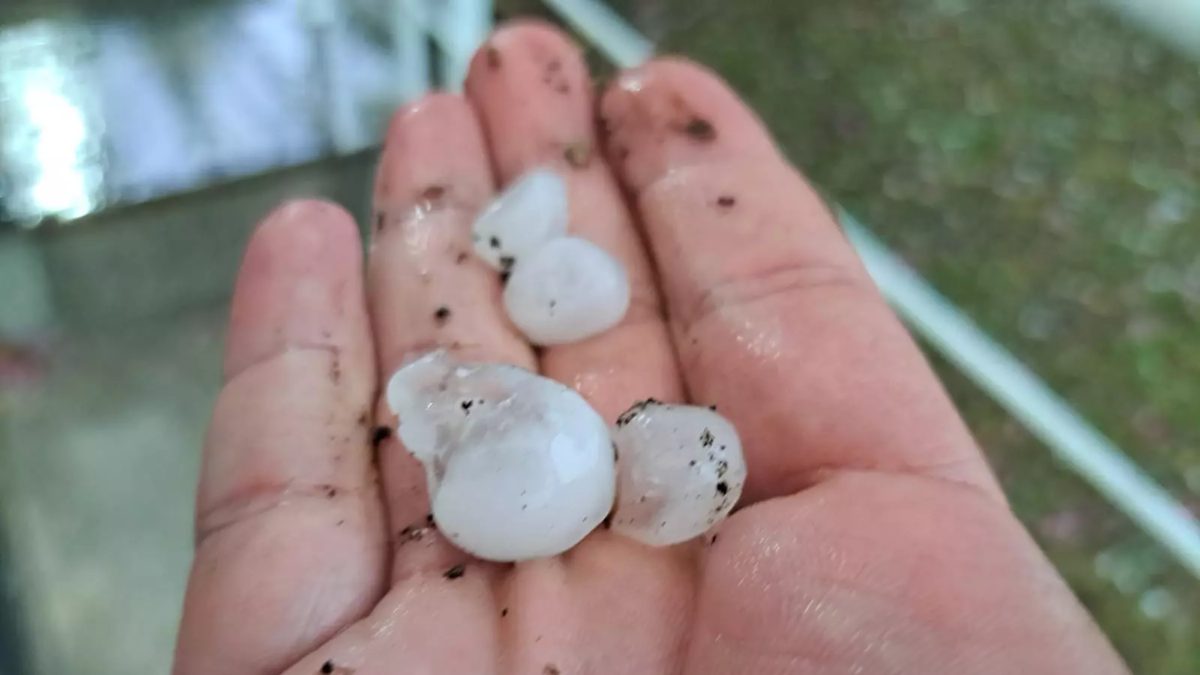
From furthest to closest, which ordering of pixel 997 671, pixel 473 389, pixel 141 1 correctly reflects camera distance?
1. pixel 141 1
2. pixel 473 389
3. pixel 997 671

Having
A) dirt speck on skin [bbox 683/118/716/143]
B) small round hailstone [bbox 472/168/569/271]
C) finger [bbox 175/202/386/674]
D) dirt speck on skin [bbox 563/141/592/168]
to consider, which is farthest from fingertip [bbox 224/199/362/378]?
dirt speck on skin [bbox 683/118/716/143]

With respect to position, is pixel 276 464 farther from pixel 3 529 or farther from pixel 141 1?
pixel 141 1

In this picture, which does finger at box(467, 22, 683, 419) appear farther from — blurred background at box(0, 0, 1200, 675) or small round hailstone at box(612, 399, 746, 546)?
blurred background at box(0, 0, 1200, 675)

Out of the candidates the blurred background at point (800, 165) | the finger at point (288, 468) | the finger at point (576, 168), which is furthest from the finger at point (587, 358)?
the blurred background at point (800, 165)

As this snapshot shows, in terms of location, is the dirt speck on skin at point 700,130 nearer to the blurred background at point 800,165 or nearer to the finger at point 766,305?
the finger at point 766,305


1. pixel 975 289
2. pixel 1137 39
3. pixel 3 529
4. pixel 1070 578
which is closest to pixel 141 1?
pixel 3 529

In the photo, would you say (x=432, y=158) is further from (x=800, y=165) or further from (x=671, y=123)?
(x=800, y=165)

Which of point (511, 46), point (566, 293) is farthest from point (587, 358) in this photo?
point (511, 46)
